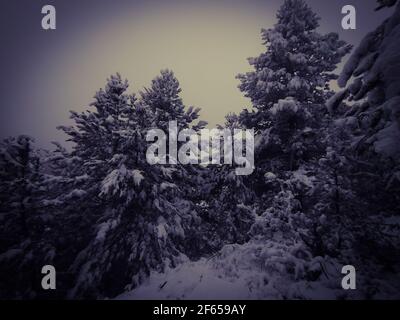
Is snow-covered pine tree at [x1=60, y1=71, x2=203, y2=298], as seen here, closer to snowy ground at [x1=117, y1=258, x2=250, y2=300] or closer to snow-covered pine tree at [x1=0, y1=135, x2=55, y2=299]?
snowy ground at [x1=117, y1=258, x2=250, y2=300]

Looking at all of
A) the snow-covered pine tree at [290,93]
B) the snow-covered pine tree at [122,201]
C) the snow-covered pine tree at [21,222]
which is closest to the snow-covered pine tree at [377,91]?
the snow-covered pine tree at [290,93]

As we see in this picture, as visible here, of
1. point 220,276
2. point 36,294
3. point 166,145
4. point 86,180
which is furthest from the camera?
point 166,145

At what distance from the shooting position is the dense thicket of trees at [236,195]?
7.64m

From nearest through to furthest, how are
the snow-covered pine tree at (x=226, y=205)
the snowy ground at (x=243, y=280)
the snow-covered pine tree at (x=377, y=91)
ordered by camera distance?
1. the snow-covered pine tree at (x=377, y=91)
2. the snowy ground at (x=243, y=280)
3. the snow-covered pine tree at (x=226, y=205)

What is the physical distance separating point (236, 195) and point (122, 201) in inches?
249

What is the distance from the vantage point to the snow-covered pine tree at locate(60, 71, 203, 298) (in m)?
9.89

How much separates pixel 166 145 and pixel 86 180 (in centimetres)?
432

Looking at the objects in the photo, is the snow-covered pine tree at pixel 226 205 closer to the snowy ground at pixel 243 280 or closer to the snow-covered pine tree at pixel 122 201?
the snow-covered pine tree at pixel 122 201

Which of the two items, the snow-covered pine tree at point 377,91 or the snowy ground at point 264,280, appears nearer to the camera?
the snow-covered pine tree at point 377,91

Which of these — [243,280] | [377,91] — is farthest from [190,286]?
[377,91]

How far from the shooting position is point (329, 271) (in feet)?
23.9

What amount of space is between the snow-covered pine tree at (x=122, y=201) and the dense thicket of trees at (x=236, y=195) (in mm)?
56

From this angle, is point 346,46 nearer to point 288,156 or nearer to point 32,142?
point 288,156

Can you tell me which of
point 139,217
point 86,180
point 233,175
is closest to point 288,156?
point 233,175
